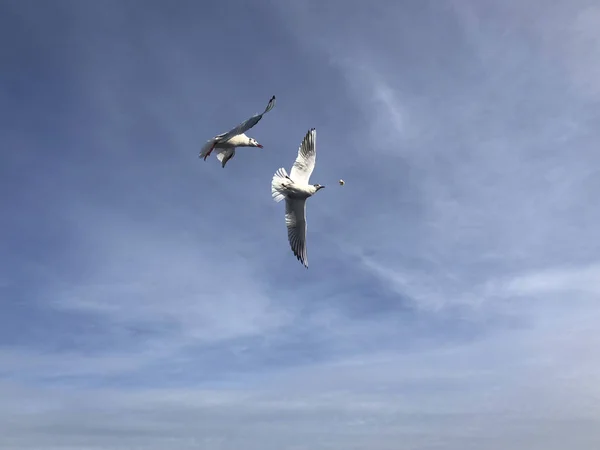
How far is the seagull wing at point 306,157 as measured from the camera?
52.2m

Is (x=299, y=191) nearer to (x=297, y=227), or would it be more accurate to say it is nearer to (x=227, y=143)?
(x=297, y=227)

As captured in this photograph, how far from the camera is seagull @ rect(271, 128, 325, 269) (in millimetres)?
50000

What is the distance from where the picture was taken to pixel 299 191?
166 feet

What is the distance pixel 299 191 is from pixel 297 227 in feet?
14.4

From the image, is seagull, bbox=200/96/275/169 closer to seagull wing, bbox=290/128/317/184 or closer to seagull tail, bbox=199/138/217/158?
seagull tail, bbox=199/138/217/158

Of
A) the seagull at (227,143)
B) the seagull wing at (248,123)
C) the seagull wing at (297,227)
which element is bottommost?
the seagull wing at (297,227)

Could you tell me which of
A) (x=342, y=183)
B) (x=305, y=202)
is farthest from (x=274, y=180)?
(x=342, y=183)

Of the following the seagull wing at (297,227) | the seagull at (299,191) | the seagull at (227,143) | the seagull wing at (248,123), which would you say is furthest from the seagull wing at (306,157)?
the seagull wing at (248,123)

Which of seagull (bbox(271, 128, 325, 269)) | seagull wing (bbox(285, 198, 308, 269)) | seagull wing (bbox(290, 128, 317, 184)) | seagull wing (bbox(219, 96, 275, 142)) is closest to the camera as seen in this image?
seagull wing (bbox(219, 96, 275, 142))

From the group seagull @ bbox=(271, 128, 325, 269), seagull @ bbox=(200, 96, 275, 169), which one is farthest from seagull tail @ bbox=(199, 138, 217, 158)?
seagull @ bbox=(271, 128, 325, 269)

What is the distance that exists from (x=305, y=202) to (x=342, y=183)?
346 inches

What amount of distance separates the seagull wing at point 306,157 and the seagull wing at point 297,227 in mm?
2727

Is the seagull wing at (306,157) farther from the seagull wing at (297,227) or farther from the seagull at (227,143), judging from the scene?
the seagull at (227,143)

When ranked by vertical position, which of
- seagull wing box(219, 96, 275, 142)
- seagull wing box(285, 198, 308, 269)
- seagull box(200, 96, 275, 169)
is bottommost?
seagull wing box(285, 198, 308, 269)
